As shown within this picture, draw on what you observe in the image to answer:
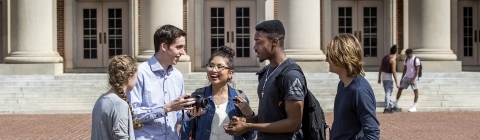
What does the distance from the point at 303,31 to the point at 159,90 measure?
16.1m

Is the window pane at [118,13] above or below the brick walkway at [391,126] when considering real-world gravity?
above

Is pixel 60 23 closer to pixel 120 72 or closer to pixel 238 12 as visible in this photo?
pixel 238 12

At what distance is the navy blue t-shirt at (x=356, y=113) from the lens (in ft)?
14.6

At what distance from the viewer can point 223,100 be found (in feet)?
18.4

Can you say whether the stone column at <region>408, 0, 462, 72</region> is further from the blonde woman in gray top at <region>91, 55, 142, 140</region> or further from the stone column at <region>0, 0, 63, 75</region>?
the blonde woman in gray top at <region>91, 55, 142, 140</region>

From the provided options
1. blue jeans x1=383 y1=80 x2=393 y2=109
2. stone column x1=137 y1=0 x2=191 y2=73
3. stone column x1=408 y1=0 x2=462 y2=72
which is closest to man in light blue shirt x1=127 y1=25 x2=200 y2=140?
blue jeans x1=383 y1=80 x2=393 y2=109

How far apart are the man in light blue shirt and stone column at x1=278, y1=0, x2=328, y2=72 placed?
15.7 m

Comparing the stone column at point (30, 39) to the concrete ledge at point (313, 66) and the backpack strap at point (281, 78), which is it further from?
the backpack strap at point (281, 78)

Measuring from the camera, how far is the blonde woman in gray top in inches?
180

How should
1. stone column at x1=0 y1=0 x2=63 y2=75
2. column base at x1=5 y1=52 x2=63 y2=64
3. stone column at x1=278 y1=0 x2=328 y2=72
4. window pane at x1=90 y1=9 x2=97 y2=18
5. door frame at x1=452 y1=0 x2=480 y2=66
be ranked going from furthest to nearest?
door frame at x1=452 y1=0 x2=480 y2=66 → window pane at x1=90 y1=9 x2=97 y2=18 → column base at x1=5 y1=52 x2=63 y2=64 → stone column at x1=0 y1=0 x2=63 y2=75 → stone column at x1=278 y1=0 x2=328 y2=72

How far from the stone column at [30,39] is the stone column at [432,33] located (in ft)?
33.3

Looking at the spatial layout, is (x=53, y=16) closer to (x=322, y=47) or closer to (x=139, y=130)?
(x=322, y=47)

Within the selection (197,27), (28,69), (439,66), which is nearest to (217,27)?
(197,27)

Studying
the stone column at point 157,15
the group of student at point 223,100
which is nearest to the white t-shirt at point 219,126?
the group of student at point 223,100
